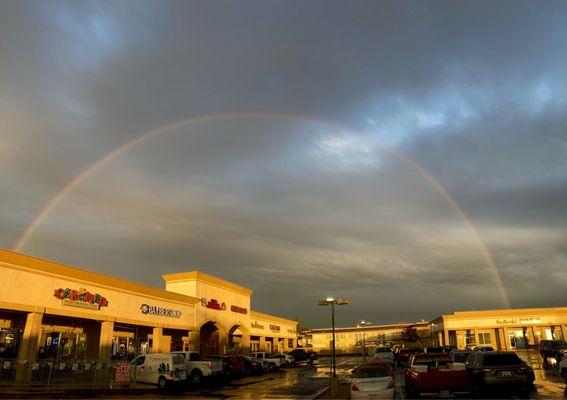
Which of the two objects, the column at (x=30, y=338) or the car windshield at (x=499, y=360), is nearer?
the car windshield at (x=499, y=360)

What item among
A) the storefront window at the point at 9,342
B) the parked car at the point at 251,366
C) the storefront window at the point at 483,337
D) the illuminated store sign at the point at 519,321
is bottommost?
the parked car at the point at 251,366

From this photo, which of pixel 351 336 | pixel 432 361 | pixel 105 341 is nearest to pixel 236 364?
pixel 105 341

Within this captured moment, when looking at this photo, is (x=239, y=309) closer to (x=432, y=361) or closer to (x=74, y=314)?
(x=74, y=314)

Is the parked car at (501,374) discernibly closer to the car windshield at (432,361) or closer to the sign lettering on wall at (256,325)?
the car windshield at (432,361)

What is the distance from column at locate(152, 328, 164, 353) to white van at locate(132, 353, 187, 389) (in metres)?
13.0

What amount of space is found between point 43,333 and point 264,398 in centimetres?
1735

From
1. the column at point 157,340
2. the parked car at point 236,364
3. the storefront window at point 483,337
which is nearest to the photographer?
the parked car at point 236,364

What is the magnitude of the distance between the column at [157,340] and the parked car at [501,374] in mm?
27590

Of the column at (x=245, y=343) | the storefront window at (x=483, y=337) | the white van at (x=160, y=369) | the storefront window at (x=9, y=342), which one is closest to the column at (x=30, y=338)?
the storefront window at (x=9, y=342)

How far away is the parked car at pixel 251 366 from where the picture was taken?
38938mm

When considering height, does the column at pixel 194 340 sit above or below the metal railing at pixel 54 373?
above

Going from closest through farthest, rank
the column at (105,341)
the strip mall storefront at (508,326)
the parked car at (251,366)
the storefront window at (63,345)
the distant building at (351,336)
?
the storefront window at (63,345), the column at (105,341), the parked car at (251,366), the strip mall storefront at (508,326), the distant building at (351,336)

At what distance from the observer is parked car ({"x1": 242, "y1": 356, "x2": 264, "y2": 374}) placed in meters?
38.9

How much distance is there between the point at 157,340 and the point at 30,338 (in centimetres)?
1418
